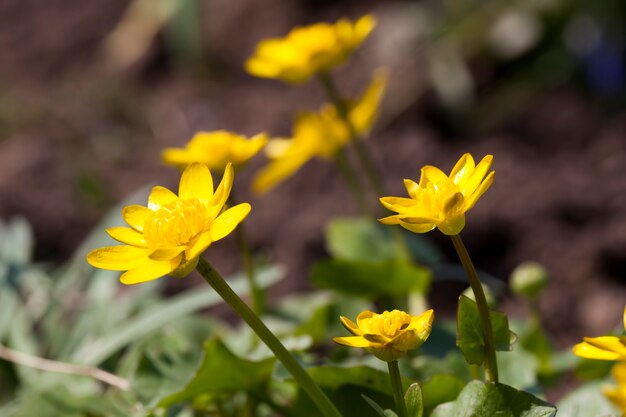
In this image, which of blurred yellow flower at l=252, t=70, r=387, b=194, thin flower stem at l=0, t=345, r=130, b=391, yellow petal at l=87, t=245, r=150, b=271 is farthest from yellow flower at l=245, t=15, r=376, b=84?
yellow petal at l=87, t=245, r=150, b=271

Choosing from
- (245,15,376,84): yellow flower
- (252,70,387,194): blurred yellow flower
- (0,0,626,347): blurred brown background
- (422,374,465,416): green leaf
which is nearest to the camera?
(422,374,465,416): green leaf

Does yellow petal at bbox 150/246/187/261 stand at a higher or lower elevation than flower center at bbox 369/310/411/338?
higher

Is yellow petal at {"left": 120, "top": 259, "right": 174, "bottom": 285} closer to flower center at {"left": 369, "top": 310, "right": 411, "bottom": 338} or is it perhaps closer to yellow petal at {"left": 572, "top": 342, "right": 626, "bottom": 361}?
flower center at {"left": 369, "top": 310, "right": 411, "bottom": 338}

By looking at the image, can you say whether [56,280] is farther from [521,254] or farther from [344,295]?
[521,254]

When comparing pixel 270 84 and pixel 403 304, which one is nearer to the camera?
pixel 403 304

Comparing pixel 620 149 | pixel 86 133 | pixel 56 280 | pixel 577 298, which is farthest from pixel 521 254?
pixel 86 133

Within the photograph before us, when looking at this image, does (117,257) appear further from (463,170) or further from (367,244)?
(367,244)
